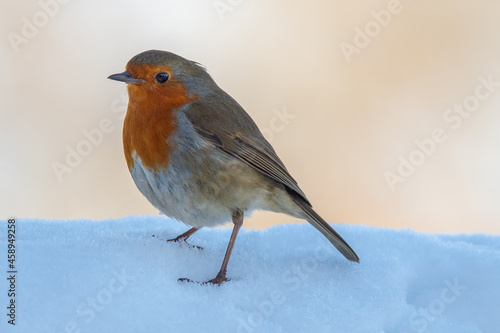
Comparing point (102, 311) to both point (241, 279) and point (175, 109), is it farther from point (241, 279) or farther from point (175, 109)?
point (175, 109)

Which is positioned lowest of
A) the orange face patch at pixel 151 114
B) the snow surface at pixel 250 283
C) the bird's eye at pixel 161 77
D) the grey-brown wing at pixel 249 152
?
the snow surface at pixel 250 283

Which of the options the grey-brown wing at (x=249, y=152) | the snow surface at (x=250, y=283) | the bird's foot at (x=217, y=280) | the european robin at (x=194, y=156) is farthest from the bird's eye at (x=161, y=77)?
the bird's foot at (x=217, y=280)

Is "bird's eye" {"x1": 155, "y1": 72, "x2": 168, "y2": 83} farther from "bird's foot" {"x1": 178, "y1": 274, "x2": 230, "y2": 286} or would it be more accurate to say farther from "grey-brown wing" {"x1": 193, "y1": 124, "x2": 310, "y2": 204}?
"bird's foot" {"x1": 178, "y1": 274, "x2": 230, "y2": 286}

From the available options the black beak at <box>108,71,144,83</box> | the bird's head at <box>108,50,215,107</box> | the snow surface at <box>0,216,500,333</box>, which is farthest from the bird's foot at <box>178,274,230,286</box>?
the black beak at <box>108,71,144,83</box>

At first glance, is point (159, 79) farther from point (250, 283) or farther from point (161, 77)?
point (250, 283)

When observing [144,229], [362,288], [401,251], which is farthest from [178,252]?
[401,251]

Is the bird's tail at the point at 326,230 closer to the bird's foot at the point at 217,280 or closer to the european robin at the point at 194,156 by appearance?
the european robin at the point at 194,156
